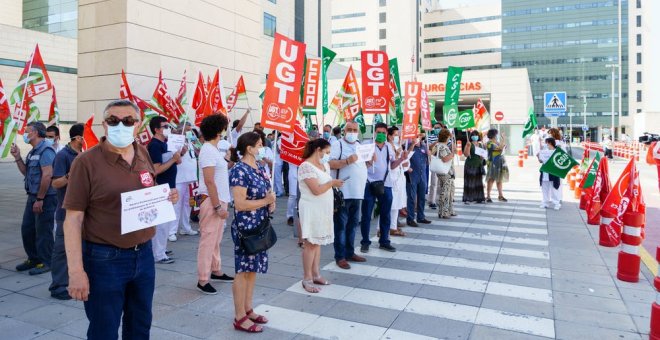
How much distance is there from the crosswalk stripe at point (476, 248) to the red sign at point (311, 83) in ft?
10.8

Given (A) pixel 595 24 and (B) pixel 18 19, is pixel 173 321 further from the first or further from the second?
(A) pixel 595 24

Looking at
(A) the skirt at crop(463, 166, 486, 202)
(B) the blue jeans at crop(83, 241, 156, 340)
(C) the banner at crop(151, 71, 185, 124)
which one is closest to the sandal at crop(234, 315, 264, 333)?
(B) the blue jeans at crop(83, 241, 156, 340)

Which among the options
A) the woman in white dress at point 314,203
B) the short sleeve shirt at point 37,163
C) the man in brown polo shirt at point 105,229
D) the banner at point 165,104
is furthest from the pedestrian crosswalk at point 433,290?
the banner at point 165,104

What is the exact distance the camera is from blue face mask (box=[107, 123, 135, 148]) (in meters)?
2.94

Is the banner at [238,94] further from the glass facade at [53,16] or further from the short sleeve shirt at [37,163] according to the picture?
the glass facade at [53,16]

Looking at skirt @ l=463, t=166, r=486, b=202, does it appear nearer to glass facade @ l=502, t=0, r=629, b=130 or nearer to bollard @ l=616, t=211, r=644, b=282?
bollard @ l=616, t=211, r=644, b=282

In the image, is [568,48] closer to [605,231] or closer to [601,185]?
[601,185]

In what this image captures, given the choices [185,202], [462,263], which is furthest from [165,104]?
[462,263]

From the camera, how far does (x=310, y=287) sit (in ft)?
18.1

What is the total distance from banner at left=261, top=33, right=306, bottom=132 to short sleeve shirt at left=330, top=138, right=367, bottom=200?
3.40 feet

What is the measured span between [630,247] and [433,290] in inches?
109

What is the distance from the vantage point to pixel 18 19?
44.0 m

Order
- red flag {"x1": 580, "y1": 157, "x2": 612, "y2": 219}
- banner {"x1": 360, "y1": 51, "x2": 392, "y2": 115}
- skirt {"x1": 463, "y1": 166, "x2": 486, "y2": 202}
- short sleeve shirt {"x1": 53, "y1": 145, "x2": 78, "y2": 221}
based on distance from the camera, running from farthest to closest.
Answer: skirt {"x1": 463, "y1": 166, "x2": 486, "y2": 202}, banner {"x1": 360, "y1": 51, "x2": 392, "y2": 115}, red flag {"x1": 580, "y1": 157, "x2": 612, "y2": 219}, short sleeve shirt {"x1": 53, "y1": 145, "x2": 78, "y2": 221}

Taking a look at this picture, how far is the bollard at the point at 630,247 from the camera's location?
600cm
